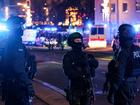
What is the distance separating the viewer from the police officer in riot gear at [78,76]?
8297mm

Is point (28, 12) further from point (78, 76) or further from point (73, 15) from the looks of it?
point (78, 76)

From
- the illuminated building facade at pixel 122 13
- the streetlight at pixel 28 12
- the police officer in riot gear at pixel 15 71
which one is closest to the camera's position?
the police officer in riot gear at pixel 15 71

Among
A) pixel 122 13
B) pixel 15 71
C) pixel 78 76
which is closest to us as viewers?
pixel 15 71

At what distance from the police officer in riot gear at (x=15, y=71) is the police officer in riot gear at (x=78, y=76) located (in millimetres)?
746

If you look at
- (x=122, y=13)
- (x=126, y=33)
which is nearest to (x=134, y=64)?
(x=126, y=33)

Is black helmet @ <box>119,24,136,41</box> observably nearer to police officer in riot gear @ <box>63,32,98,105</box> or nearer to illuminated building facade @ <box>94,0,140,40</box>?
police officer in riot gear @ <box>63,32,98,105</box>

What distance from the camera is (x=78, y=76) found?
8.27 m

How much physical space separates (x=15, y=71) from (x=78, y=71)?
3.37ft

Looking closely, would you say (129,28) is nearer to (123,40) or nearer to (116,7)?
(123,40)

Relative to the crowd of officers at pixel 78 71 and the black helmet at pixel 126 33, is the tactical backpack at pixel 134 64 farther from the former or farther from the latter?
the black helmet at pixel 126 33

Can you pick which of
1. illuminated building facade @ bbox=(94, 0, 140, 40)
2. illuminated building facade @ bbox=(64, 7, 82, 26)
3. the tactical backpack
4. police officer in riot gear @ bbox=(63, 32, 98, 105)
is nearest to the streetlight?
illuminated building facade @ bbox=(64, 7, 82, 26)

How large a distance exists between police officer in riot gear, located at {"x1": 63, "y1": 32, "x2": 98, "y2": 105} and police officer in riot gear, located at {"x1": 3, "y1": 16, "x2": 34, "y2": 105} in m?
0.75

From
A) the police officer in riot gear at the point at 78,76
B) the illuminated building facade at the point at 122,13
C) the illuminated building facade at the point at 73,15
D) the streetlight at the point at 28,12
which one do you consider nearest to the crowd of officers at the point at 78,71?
the police officer in riot gear at the point at 78,76

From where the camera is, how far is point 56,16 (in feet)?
373
